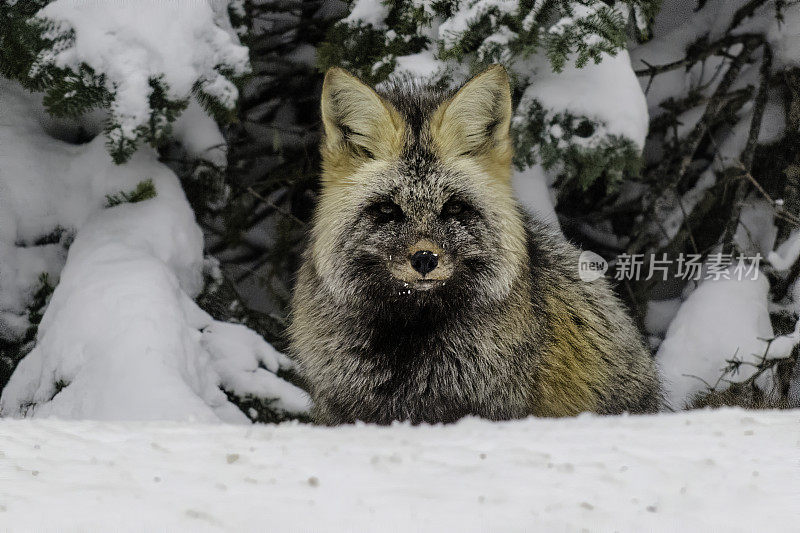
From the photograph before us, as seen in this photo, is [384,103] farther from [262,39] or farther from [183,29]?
[262,39]

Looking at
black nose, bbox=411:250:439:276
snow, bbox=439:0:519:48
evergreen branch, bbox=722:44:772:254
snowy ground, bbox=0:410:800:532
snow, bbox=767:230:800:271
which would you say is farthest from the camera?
evergreen branch, bbox=722:44:772:254

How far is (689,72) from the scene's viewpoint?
21.9 ft

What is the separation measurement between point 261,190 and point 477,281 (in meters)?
2.97

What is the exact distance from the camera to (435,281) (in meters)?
3.51

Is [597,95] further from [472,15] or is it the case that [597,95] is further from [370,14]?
[370,14]

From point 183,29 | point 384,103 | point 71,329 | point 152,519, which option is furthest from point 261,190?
point 152,519

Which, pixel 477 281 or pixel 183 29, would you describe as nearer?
pixel 477 281

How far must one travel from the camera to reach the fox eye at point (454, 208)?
3674 millimetres

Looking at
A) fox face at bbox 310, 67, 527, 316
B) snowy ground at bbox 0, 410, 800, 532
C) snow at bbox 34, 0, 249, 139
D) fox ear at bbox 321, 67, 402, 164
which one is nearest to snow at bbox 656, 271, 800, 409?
fox face at bbox 310, 67, 527, 316

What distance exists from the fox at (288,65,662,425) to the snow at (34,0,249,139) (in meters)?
1.06

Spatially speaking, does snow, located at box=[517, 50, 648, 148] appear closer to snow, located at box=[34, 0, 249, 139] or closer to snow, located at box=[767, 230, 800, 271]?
snow, located at box=[767, 230, 800, 271]

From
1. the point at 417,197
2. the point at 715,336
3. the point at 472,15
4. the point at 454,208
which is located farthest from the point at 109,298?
the point at 715,336

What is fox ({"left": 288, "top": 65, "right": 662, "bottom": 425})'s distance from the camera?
369 cm

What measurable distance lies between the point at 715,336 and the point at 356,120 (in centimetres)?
320
